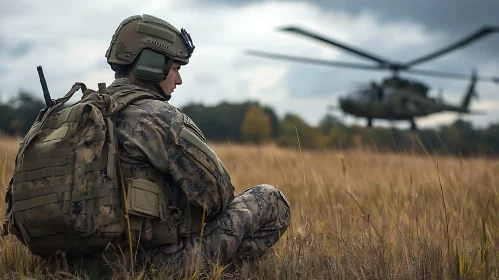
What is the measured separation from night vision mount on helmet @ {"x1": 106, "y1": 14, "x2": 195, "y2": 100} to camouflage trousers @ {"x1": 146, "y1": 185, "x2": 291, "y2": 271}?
0.90 m

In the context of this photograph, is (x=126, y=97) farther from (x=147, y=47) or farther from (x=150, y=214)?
(x=150, y=214)

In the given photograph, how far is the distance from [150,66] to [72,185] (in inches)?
33.3

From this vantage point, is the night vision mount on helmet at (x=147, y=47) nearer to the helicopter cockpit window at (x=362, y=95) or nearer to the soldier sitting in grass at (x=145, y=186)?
the soldier sitting in grass at (x=145, y=186)

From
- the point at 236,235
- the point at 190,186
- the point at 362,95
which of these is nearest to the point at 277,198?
the point at 236,235

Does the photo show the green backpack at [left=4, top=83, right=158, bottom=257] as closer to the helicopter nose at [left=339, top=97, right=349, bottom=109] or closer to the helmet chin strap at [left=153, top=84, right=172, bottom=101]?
the helmet chin strap at [left=153, top=84, right=172, bottom=101]

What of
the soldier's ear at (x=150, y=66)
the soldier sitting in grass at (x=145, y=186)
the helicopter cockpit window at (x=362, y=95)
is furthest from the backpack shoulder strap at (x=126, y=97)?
the helicopter cockpit window at (x=362, y=95)

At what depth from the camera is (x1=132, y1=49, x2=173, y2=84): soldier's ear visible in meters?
3.08

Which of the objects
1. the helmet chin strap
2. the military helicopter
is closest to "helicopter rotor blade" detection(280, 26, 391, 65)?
the military helicopter

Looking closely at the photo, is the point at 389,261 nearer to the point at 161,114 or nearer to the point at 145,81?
the point at 161,114

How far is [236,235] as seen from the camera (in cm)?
304

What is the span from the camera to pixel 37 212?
8.75 feet

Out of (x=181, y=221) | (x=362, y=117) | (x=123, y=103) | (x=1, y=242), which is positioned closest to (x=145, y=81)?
(x=123, y=103)

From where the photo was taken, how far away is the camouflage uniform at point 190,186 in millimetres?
2789

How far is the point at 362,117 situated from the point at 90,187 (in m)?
19.0
